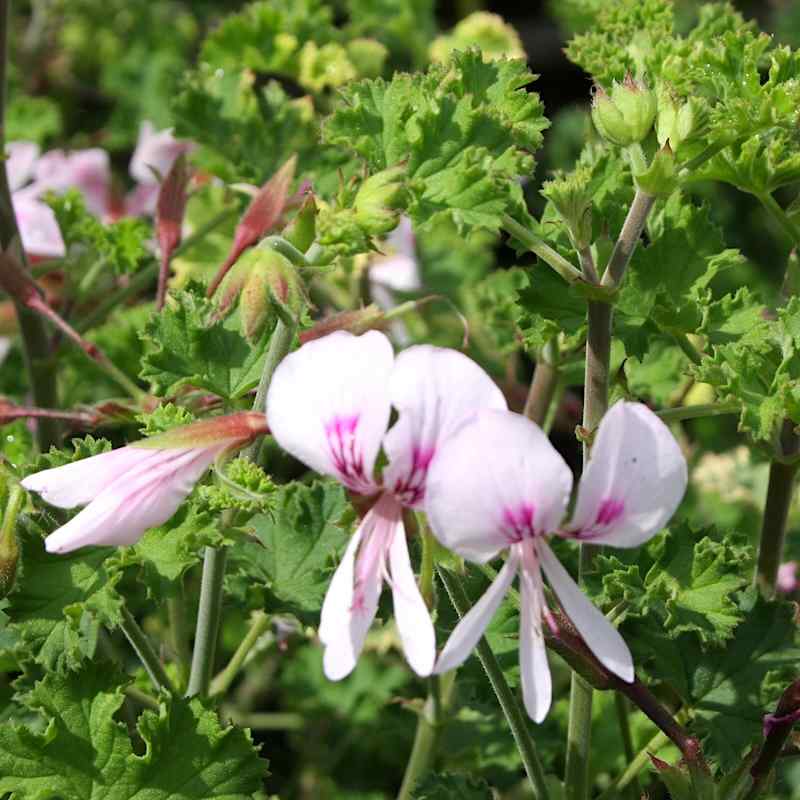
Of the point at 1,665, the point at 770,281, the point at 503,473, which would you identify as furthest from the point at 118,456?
the point at 770,281

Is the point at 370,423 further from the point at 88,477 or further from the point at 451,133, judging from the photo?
the point at 451,133

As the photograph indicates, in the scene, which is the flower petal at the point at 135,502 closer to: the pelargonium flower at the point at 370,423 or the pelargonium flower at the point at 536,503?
the pelargonium flower at the point at 370,423

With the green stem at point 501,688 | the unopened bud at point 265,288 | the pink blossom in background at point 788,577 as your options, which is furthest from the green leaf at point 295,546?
the pink blossom in background at point 788,577

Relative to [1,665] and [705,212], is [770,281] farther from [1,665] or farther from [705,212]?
[1,665]

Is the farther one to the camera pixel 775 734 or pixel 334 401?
pixel 775 734

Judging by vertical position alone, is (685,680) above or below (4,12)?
below

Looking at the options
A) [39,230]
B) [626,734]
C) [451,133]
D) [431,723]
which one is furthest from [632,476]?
[39,230]
